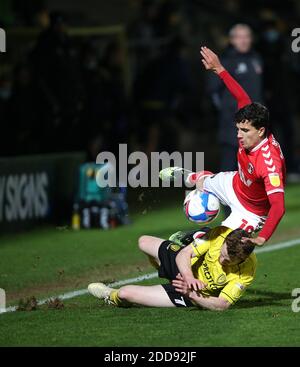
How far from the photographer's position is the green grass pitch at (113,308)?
843cm

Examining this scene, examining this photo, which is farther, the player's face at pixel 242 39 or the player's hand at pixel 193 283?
the player's face at pixel 242 39

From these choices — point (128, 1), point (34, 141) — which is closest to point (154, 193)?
point (34, 141)

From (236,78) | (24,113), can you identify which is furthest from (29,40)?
(236,78)

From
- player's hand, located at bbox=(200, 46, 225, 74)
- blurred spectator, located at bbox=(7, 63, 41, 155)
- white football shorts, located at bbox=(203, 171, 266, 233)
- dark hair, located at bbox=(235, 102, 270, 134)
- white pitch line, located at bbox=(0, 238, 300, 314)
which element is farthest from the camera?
blurred spectator, located at bbox=(7, 63, 41, 155)

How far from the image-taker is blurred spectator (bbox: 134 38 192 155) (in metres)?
20.8

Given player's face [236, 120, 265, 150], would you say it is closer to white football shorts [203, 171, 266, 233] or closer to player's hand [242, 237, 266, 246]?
white football shorts [203, 171, 266, 233]

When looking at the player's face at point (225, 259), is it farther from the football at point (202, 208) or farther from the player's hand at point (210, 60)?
the player's hand at point (210, 60)

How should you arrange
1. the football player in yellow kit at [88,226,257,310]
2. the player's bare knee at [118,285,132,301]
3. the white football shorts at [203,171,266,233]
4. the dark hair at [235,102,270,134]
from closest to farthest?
the football player in yellow kit at [88,226,257,310] < the dark hair at [235,102,270,134] < the player's bare knee at [118,285,132,301] < the white football shorts at [203,171,266,233]

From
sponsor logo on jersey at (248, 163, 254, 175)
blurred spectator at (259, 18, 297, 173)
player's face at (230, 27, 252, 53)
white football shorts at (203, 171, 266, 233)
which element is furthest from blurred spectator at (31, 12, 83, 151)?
sponsor logo on jersey at (248, 163, 254, 175)

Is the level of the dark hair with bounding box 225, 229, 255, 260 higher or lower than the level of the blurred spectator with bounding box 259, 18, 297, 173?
lower

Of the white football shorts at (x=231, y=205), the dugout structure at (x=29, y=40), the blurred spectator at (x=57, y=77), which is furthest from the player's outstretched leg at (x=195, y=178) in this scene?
the dugout structure at (x=29, y=40)

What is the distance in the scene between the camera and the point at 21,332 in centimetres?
870

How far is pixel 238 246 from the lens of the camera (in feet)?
29.3

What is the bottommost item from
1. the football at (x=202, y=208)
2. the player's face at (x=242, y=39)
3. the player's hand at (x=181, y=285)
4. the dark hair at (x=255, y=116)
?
the player's hand at (x=181, y=285)
